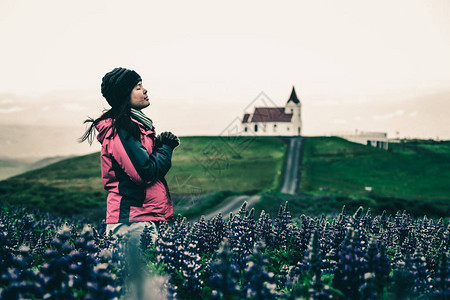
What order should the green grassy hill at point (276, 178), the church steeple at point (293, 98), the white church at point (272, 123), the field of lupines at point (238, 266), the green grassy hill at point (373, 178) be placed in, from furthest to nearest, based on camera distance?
1. the church steeple at point (293, 98)
2. the white church at point (272, 123)
3. the green grassy hill at point (276, 178)
4. the green grassy hill at point (373, 178)
5. the field of lupines at point (238, 266)

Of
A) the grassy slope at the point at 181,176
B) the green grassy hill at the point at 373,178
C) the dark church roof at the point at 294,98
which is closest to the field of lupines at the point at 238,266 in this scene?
the green grassy hill at the point at 373,178

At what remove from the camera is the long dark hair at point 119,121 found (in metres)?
5.41

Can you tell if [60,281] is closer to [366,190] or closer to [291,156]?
[366,190]

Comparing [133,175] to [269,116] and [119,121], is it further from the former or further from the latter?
[269,116]

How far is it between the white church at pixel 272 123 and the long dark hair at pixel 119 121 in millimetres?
89683

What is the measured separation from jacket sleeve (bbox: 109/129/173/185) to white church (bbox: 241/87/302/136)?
3555 inches

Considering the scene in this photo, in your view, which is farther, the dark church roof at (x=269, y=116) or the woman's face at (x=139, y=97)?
the dark church roof at (x=269, y=116)

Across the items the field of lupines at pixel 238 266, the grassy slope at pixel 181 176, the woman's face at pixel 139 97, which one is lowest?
the grassy slope at pixel 181 176

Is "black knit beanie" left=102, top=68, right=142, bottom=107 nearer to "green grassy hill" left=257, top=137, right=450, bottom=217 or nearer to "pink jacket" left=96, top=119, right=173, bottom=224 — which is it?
"pink jacket" left=96, top=119, right=173, bottom=224

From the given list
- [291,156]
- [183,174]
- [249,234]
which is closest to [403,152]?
[291,156]

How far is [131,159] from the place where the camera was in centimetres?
526

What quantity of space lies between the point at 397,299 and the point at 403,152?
7157 cm

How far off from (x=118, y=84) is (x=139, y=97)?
39cm

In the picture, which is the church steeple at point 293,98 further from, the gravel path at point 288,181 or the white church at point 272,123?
the gravel path at point 288,181
